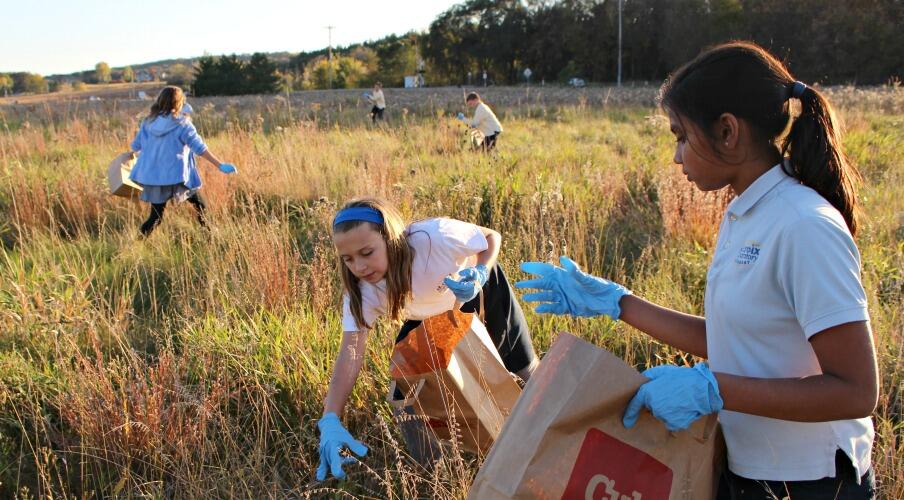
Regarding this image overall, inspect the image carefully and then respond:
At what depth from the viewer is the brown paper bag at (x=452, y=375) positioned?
1.94m

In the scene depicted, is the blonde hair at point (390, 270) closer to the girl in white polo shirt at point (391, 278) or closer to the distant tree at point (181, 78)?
the girl in white polo shirt at point (391, 278)

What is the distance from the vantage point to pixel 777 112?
121 cm

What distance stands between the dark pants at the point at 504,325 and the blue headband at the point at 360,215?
562 mm

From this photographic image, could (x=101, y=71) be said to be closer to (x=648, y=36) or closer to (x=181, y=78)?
(x=181, y=78)

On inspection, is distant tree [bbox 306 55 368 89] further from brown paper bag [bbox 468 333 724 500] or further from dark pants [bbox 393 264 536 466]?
brown paper bag [bbox 468 333 724 500]

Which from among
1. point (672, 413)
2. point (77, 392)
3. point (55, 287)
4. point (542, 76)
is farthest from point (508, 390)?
point (542, 76)

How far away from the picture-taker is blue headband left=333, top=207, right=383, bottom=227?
6.95 ft

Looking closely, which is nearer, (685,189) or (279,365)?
(279,365)

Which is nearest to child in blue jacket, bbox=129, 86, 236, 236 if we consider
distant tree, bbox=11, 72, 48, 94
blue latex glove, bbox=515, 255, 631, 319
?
blue latex glove, bbox=515, 255, 631, 319

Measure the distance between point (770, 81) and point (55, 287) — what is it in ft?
11.9

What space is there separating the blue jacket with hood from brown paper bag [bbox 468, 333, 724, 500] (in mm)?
4900

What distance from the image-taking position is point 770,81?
47.3 inches

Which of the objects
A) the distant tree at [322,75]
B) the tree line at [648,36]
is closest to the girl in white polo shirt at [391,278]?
the tree line at [648,36]

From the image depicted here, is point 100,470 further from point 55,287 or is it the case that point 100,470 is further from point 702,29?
point 702,29
